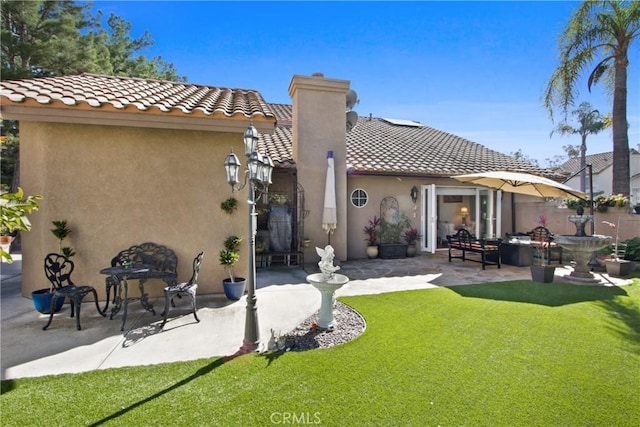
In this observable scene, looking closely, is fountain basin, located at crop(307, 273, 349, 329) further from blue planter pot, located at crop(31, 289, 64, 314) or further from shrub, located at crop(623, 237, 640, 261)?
shrub, located at crop(623, 237, 640, 261)

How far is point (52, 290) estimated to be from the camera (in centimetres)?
588

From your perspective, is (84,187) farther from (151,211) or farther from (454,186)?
(454,186)

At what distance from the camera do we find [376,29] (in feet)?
34.6

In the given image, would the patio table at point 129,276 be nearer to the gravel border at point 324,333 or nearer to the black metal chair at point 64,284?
the black metal chair at point 64,284

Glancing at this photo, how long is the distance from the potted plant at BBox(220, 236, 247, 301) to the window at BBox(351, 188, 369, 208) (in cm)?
621

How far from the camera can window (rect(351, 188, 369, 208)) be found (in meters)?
12.3

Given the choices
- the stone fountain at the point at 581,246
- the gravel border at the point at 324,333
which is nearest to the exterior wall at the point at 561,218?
the stone fountain at the point at 581,246

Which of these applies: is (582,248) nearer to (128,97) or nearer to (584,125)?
(128,97)

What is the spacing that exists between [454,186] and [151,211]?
1197 cm

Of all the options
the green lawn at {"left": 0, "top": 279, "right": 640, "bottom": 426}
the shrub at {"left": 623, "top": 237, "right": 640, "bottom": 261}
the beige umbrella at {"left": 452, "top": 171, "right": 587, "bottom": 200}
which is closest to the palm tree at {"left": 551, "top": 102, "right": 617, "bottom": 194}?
the beige umbrella at {"left": 452, "top": 171, "right": 587, "bottom": 200}

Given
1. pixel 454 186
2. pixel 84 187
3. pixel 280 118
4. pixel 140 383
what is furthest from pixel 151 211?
pixel 454 186

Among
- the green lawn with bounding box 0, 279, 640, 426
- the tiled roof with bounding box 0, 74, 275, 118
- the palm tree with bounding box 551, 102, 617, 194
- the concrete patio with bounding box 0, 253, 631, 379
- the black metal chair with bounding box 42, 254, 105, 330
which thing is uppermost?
the palm tree with bounding box 551, 102, 617, 194

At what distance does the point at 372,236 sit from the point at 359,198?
1.63 meters


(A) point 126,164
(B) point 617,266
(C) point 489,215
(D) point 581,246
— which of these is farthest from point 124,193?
(C) point 489,215
